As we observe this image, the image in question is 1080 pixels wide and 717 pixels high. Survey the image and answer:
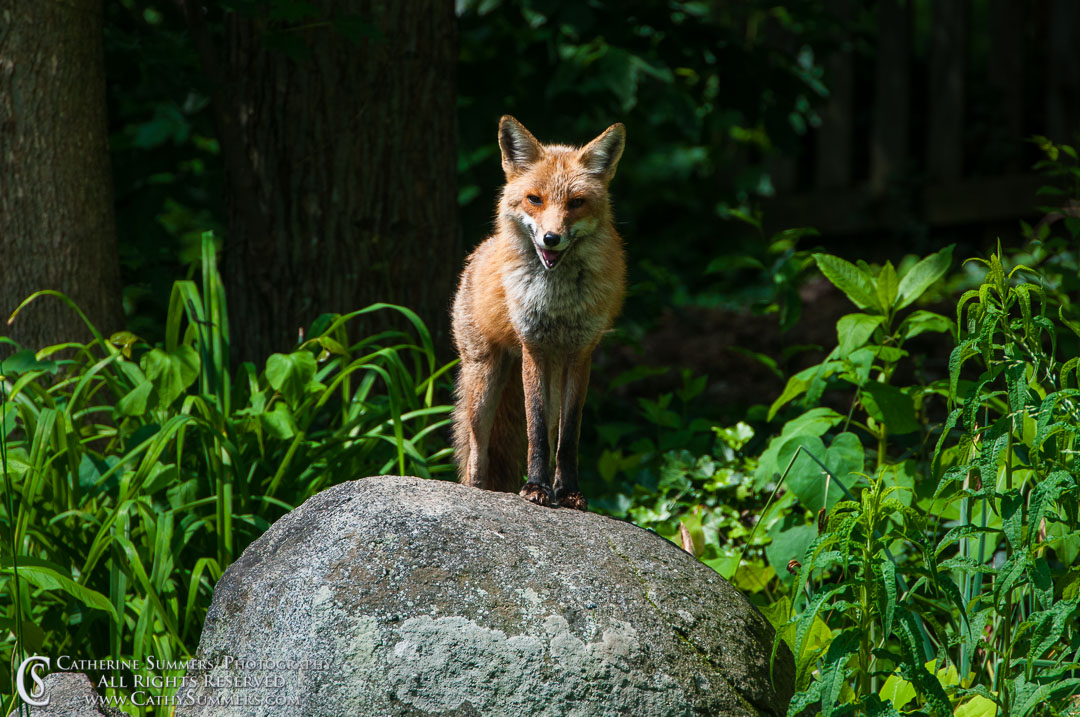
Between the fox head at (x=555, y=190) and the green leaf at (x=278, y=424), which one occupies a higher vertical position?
the fox head at (x=555, y=190)

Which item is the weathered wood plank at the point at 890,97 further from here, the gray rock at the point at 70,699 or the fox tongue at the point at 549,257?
the gray rock at the point at 70,699

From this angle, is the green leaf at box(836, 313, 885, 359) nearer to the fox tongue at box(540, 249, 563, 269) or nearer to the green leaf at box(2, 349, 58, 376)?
the fox tongue at box(540, 249, 563, 269)

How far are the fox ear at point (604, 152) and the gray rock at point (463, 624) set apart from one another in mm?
1217

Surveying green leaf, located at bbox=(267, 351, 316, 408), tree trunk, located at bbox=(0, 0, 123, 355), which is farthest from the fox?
tree trunk, located at bbox=(0, 0, 123, 355)

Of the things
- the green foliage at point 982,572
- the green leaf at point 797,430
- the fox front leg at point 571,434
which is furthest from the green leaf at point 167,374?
the green foliage at point 982,572

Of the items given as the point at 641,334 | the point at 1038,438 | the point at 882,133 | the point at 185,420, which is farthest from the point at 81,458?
the point at 882,133

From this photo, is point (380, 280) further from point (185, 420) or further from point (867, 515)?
point (867, 515)

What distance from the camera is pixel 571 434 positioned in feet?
11.1

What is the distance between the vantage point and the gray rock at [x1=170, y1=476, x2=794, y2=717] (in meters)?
2.53

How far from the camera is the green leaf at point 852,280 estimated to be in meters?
3.65

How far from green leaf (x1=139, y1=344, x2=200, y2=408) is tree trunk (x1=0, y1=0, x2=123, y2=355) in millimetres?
847

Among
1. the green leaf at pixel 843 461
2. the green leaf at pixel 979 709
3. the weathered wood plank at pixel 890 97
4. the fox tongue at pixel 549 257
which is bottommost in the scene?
the green leaf at pixel 979 709

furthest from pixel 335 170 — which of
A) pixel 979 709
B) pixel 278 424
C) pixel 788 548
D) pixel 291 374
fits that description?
pixel 979 709

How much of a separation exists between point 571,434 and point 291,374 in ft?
3.28
